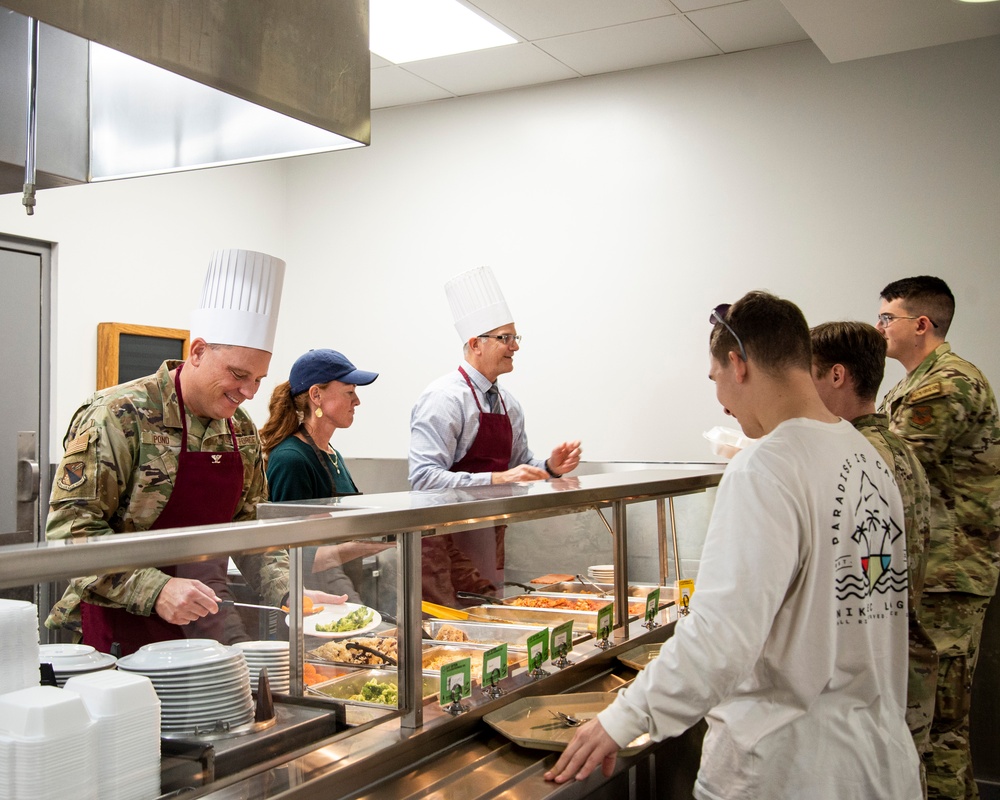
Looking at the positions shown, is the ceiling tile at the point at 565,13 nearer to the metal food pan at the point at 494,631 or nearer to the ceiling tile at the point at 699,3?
the ceiling tile at the point at 699,3

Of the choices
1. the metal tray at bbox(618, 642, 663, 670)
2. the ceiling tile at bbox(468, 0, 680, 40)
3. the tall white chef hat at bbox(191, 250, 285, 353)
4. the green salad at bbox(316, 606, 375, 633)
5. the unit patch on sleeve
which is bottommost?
the metal tray at bbox(618, 642, 663, 670)

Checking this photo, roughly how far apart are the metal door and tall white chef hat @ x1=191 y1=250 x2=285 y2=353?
210 cm

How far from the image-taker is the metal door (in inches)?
164

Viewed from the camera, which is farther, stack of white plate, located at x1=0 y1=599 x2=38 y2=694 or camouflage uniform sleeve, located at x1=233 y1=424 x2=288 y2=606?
camouflage uniform sleeve, located at x1=233 y1=424 x2=288 y2=606

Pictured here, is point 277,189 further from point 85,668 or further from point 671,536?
point 85,668

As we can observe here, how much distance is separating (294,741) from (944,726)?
2154 millimetres

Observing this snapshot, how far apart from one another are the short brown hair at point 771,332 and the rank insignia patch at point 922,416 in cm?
159

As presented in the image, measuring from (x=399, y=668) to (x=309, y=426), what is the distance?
1597mm

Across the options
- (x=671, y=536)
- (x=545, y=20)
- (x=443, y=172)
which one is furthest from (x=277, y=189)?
(x=671, y=536)

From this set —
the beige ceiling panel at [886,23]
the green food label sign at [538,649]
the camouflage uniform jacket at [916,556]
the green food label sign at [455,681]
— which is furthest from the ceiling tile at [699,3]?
the green food label sign at [455,681]

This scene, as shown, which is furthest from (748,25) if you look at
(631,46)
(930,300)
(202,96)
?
(202,96)

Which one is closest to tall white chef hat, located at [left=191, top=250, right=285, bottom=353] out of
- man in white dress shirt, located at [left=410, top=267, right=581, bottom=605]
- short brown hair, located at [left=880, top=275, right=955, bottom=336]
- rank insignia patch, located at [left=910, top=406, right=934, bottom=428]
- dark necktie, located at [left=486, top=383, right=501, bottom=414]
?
man in white dress shirt, located at [left=410, top=267, right=581, bottom=605]

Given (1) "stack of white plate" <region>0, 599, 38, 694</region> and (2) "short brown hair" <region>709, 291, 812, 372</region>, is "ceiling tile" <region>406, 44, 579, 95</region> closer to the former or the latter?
(2) "short brown hair" <region>709, 291, 812, 372</region>

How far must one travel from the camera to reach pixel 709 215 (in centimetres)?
453
